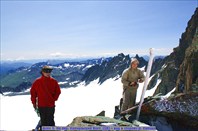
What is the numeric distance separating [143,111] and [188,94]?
7.20 feet

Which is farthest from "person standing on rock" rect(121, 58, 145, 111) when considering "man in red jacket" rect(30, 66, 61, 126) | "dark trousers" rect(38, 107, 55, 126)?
"dark trousers" rect(38, 107, 55, 126)

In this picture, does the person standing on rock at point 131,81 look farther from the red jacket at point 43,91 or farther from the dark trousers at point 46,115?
the dark trousers at point 46,115

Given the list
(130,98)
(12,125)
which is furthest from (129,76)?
(12,125)

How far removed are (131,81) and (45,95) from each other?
16.6 ft

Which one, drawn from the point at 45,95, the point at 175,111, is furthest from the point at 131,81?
the point at 45,95

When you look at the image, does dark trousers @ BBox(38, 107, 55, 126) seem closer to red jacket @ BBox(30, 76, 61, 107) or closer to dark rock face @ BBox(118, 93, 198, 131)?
red jacket @ BBox(30, 76, 61, 107)

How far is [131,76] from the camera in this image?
14211 mm

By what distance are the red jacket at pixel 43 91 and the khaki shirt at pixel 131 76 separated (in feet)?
14.2

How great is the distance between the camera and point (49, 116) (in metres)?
11.2

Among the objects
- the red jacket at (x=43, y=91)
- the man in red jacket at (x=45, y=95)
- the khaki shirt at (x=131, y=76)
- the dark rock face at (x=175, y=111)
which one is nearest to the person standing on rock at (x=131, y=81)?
the khaki shirt at (x=131, y=76)

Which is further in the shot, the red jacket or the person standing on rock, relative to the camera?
the person standing on rock

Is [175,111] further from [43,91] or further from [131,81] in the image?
[43,91]

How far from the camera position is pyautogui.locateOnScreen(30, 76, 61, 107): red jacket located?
10992 mm

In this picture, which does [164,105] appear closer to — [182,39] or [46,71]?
[46,71]
